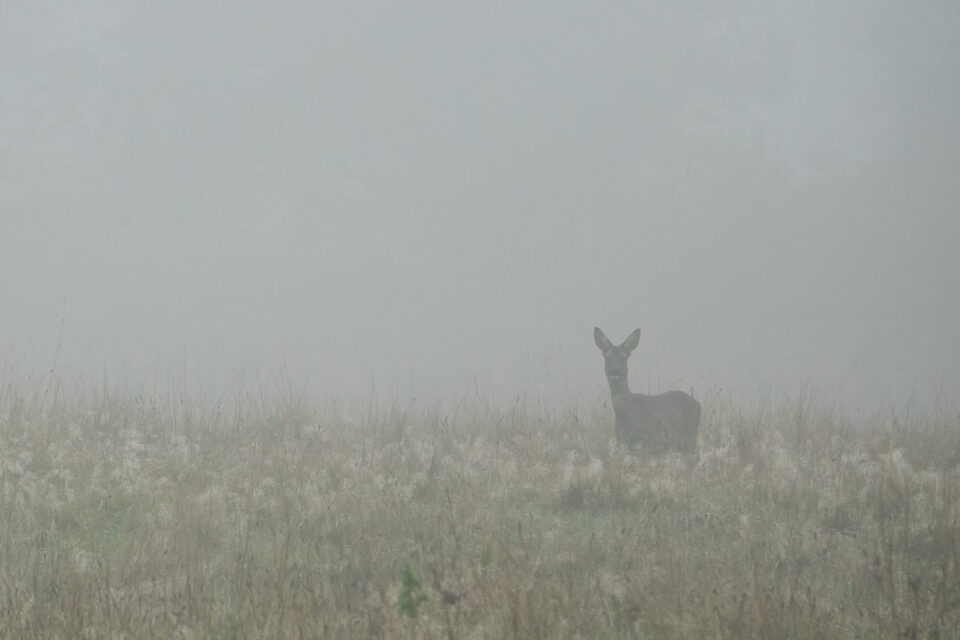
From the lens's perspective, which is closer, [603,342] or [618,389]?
[618,389]

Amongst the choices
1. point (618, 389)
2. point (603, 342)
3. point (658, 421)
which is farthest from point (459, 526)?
point (603, 342)

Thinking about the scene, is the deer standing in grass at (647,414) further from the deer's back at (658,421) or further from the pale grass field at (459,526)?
the pale grass field at (459,526)

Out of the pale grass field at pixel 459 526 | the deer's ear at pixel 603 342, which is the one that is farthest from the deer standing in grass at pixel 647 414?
the pale grass field at pixel 459 526

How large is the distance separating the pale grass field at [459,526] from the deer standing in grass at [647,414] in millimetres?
468

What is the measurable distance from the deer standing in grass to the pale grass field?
468mm

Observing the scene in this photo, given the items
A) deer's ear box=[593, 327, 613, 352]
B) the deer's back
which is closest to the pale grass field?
the deer's back

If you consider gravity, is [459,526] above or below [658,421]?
below

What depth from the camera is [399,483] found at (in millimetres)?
9977

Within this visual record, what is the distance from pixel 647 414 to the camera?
13.3 meters

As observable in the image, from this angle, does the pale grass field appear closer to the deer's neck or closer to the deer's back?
the deer's back

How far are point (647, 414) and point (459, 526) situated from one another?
543 centimetres

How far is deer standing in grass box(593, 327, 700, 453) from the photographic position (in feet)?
42.3

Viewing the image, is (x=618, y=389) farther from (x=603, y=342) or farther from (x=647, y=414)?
(x=603, y=342)

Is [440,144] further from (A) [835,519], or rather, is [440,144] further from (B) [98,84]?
(A) [835,519]
